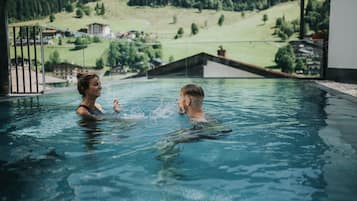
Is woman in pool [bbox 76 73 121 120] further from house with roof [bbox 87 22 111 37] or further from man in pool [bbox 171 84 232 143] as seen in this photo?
house with roof [bbox 87 22 111 37]

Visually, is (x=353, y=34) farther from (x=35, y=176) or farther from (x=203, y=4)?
(x=203, y=4)

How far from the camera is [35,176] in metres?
2.68

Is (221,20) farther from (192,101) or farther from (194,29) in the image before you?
(192,101)

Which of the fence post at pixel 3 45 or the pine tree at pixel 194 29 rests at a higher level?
the pine tree at pixel 194 29

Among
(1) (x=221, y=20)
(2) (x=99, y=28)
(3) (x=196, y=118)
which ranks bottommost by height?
(3) (x=196, y=118)

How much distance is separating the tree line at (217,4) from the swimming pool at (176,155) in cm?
1231

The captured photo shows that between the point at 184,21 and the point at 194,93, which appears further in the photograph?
the point at 184,21

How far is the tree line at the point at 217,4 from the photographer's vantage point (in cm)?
1748

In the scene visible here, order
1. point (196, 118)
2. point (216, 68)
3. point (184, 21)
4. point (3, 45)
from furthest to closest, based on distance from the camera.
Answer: point (184, 21), point (216, 68), point (3, 45), point (196, 118)

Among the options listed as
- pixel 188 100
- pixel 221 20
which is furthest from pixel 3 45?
pixel 221 20

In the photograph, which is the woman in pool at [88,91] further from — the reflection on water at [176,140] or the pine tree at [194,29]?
the pine tree at [194,29]

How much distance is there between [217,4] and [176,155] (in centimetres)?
1576

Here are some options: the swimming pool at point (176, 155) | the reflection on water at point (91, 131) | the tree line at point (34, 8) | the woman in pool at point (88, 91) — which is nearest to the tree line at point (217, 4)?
the tree line at point (34, 8)

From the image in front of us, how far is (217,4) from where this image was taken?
711 inches
